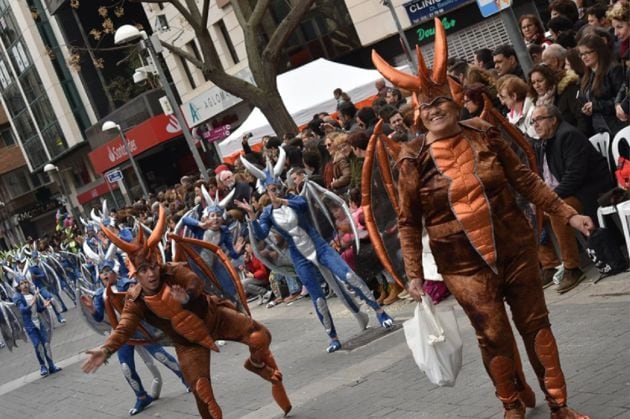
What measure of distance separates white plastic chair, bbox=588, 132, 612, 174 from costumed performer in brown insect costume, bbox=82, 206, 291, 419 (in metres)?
3.59

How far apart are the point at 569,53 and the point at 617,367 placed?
4.13m

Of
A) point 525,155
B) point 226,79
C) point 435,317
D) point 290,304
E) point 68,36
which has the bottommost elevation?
point 290,304

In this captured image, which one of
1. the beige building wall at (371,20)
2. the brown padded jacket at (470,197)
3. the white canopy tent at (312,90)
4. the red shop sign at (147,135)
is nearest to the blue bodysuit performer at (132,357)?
the brown padded jacket at (470,197)

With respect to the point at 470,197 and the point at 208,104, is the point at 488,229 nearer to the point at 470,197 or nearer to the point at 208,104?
the point at 470,197

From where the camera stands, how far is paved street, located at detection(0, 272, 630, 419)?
21.4 feet

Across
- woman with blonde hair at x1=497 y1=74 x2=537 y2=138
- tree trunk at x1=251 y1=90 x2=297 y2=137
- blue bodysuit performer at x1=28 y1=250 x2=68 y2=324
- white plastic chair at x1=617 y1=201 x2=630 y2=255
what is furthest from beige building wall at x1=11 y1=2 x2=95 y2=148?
white plastic chair at x1=617 y1=201 x2=630 y2=255

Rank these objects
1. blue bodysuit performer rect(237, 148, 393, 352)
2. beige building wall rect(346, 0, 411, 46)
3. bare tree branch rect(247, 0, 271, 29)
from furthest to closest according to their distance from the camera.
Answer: beige building wall rect(346, 0, 411, 46) → bare tree branch rect(247, 0, 271, 29) → blue bodysuit performer rect(237, 148, 393, 352)

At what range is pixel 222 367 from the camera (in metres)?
11.9

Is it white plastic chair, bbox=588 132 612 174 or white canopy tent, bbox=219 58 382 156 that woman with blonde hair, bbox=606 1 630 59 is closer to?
white plastic chair, bbox=588 132 612 174

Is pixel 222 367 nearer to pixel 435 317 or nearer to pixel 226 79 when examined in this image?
pixel 435 317

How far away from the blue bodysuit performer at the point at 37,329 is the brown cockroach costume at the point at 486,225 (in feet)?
39.5

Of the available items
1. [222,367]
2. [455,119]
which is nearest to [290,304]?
[222,367]

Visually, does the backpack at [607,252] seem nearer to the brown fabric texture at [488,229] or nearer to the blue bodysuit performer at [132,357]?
the brown fabric texture at [488,229]

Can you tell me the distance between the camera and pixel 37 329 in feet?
55.1
